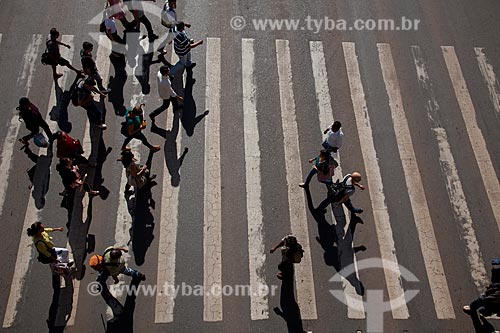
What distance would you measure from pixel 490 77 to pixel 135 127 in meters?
10.7

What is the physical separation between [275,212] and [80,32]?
8517mm

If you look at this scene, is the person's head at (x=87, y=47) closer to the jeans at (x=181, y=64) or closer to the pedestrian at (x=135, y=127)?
the pedestrian at (x=135, y=127)

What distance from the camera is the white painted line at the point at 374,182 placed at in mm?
11553

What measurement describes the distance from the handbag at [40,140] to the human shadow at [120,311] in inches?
159

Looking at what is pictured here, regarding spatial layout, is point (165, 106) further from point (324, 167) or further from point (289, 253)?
point (289, 253)

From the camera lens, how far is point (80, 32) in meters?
15.4

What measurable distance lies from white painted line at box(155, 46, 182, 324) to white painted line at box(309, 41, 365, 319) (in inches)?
158

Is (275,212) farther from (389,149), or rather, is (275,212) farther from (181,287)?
(389,149)

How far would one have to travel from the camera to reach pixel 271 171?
42.7 ft

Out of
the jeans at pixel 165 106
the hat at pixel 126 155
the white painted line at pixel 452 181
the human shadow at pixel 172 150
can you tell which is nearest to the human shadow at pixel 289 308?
the human shadow at pixel 172 150

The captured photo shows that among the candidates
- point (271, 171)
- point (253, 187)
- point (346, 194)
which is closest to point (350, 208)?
point (346, 194)

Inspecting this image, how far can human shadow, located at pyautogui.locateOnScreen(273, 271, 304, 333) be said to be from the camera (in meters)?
10.9

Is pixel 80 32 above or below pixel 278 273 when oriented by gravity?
above

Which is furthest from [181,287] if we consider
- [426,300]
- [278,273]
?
[426,300]
